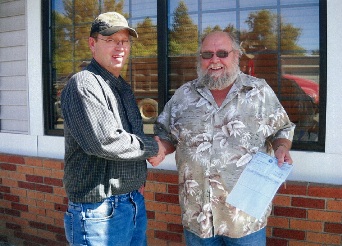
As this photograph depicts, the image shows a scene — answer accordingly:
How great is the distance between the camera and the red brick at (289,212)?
2965 mm

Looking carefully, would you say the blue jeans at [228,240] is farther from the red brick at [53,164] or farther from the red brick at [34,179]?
the red brick at [34,179]

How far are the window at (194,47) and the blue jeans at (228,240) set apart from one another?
853mm

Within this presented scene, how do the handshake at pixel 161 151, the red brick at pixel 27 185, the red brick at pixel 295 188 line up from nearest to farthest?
the handshake at pixel 161 151 → the red brick at pixel 295 188 → the red brick at pixel 27 185

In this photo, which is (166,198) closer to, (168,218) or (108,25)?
(168,218)

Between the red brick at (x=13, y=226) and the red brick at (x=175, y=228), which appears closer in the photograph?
the red brick at (x=175, y=228)

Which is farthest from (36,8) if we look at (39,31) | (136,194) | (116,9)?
(136,194)

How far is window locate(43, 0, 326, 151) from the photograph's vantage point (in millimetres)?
2998

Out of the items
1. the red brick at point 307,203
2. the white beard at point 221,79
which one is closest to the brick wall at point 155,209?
the red brick at point 307,203

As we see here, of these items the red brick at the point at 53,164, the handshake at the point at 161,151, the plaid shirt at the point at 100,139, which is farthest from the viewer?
the red brick at the point at 53,164

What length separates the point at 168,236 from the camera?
349 centimetres

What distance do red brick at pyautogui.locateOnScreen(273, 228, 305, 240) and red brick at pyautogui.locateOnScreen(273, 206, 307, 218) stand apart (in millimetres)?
115

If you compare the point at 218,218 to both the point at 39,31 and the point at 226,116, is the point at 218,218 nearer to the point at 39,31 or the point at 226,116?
the point at 226,116

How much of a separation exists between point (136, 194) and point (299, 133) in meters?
1.35

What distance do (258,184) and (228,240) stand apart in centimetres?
40
